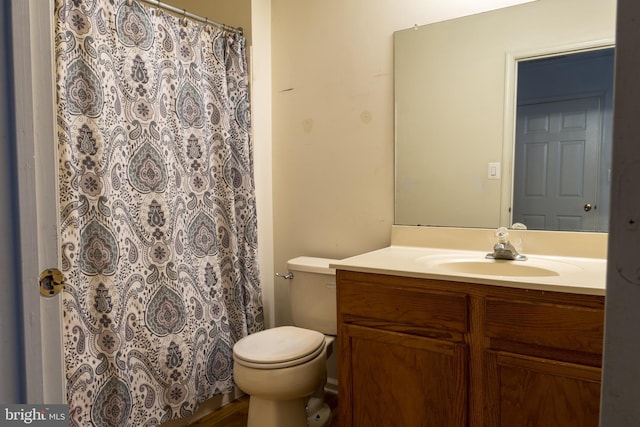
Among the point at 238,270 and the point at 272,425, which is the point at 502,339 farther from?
the point at 238,270

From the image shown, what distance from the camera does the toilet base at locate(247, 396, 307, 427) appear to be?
1.74 m

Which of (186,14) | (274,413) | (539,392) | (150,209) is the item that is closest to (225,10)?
(186,14)

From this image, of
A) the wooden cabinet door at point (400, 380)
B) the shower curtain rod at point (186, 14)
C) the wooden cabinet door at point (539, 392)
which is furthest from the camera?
the shower curtain rod at point (186, 14)

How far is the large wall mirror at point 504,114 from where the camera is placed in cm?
157

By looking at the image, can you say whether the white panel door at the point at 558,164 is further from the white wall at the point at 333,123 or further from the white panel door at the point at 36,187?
the white panel door at the point at 36,187

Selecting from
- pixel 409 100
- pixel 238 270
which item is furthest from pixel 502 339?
pixel 238 270

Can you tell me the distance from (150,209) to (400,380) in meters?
1.21

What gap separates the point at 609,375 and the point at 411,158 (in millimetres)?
1633

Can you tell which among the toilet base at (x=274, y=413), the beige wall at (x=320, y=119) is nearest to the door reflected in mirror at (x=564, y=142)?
the beige wall at (x=320, y=119)

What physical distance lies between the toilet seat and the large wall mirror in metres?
0.69

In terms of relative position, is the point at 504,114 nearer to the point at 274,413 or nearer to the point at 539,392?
the point at 539,392

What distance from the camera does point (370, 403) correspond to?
154 cm

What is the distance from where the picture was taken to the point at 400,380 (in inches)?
58.2

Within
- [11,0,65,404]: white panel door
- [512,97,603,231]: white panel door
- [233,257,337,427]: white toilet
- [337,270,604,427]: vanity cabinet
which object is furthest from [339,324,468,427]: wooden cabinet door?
[11,0,65,404]: white panel door
